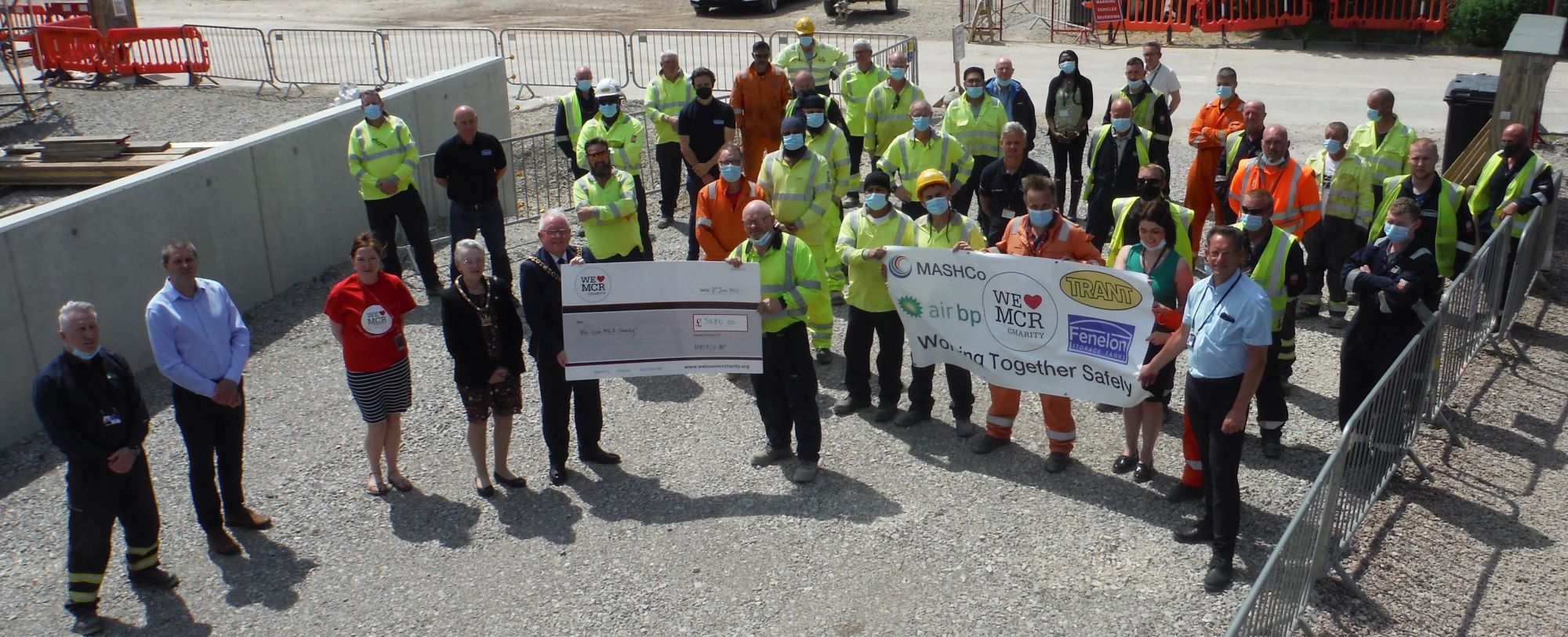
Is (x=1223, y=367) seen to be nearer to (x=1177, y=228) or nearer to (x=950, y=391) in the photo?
(x=1177, y=228)

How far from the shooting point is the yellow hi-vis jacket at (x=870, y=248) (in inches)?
320

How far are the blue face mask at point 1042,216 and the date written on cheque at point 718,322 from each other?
6.11ft

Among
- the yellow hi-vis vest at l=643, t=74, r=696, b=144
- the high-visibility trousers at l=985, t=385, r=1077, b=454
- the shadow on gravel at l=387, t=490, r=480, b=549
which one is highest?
the yellow hi-vis vest at l=643, t=74, r=696, b=144

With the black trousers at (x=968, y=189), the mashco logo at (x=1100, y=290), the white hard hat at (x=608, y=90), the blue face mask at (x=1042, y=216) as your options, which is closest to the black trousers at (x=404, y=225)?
the white hard hat at (x=608, y=90)

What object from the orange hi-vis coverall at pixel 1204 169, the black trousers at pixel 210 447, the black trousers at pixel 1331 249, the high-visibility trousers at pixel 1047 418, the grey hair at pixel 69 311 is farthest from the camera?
the orange hi-vis coverall at pixel 1204 169

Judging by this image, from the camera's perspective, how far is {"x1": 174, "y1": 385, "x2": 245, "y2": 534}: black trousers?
23.0 ft

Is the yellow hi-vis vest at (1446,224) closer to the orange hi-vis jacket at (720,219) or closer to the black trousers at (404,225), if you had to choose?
the orange hi-vis jacket at (720,219)

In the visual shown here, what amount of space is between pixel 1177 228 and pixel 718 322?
2.88 metres

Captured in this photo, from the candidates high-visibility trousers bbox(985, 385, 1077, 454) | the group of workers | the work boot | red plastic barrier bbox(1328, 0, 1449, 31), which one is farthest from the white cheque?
red plastic barrier bbox(1328, 0, 1449, 31)

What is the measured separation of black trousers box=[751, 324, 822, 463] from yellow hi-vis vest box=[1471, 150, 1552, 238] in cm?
540

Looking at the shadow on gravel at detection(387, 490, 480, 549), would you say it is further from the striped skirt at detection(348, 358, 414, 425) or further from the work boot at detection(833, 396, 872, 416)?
the work boot at detection(833, 396, 872, 416)

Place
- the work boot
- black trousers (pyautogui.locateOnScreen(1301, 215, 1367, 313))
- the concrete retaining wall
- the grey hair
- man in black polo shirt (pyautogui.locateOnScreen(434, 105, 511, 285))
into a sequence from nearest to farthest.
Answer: the grey hair → the work boot → the concrete retaining wall → black trousers (pyautogui.locateOnScreen(1301, 215, 1367, 313)) → man in black polo shirt (pyautogui.locateOnScreen(434, 105, 511, 285))

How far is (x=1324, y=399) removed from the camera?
28.6 feet

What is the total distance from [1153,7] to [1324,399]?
17120 millimetres
